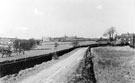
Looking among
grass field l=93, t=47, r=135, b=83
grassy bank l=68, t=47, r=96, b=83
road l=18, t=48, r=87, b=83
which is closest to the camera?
road l=18, t=48, r=87, b=83

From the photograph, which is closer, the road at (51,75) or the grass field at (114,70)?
the road at (51,75)

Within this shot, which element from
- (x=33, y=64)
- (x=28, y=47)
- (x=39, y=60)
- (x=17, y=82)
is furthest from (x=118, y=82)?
(x=28, y=47)

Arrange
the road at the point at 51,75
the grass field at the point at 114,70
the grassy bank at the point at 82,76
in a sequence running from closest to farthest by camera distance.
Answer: the road at the point at 51,75, the grassy bank at the point at 82,76, the grass field at the point at 114,70

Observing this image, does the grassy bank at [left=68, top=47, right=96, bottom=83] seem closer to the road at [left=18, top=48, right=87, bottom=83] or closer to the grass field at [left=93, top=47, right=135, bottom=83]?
the road at [left=18, top=48, right=87, bottom=83]

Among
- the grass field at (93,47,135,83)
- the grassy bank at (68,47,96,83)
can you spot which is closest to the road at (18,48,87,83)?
the grassy bank at (68,47,96,83)

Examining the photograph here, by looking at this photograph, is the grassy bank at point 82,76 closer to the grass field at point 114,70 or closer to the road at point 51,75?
the road at point 51,75

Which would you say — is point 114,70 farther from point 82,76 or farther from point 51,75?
point 51,75

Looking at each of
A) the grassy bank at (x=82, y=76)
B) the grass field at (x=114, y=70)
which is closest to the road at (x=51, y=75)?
the grassy bank at (x=82, y=76)

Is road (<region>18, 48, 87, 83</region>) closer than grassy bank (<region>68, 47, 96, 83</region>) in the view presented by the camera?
Yes

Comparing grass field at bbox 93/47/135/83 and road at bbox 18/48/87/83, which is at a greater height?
road at bbox 18/48/87/83

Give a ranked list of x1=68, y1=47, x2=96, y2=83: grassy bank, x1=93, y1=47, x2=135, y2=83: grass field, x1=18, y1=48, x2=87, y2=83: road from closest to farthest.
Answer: x1=18, y1=48, x2=87, y2=83: road, x1=68, y1=47, x2=96, y2=83: grassy bank, x1=93, y1=47, x2=135, y2=83: grass field

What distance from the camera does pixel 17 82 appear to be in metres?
18.2

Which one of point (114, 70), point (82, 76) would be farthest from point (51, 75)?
point (114, 70)

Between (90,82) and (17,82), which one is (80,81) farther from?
(17,82)
